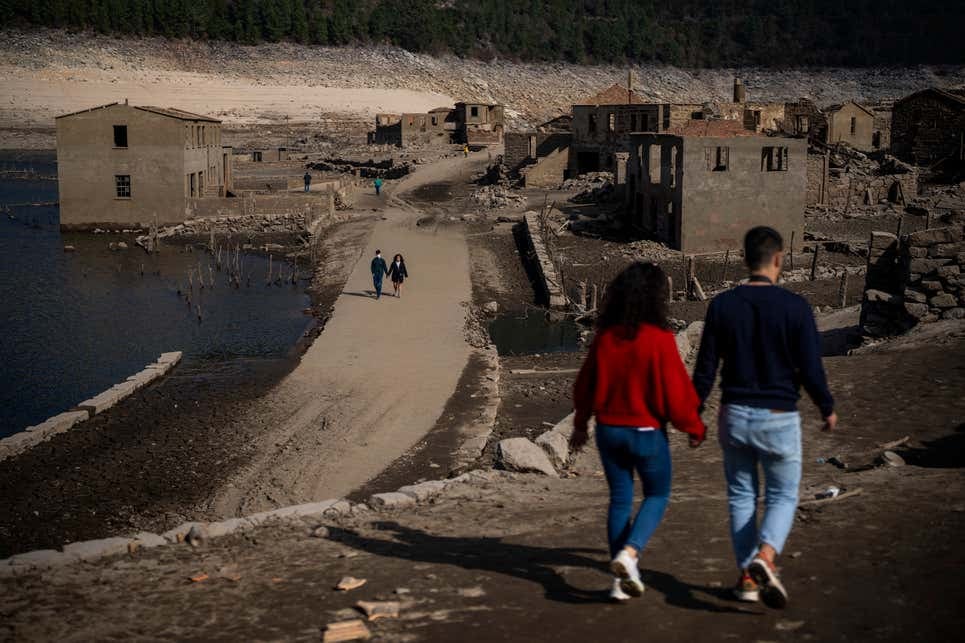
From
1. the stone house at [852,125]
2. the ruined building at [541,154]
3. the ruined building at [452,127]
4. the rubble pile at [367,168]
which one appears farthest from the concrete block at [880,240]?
the ruined building at [452,127]

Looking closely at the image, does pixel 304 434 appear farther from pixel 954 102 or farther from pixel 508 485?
pixel 954 102

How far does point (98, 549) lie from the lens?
8.42m

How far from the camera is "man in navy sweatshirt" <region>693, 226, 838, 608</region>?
634 centimetres

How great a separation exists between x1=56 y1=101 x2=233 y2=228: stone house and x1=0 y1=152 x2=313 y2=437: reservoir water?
1.91m

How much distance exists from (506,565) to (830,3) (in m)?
163

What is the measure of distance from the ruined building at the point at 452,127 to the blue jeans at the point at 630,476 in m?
71.2

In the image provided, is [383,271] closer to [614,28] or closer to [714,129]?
[714,129]

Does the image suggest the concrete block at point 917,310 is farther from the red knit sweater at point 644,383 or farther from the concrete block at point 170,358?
the concrete block at point 170,358

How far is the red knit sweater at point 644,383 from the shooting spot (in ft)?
21.0

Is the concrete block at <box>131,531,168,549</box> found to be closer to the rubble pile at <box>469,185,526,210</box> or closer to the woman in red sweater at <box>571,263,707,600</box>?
the woman in red sweater at <box>571,263,707,600</box>

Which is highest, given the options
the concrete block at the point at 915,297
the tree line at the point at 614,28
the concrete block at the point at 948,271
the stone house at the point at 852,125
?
the tree line at the point at 614,28

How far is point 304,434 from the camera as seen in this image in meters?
17.3

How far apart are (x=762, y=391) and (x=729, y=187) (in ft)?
94.4

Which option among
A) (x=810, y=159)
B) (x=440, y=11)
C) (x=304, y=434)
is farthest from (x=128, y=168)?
(x=440, y=11)
